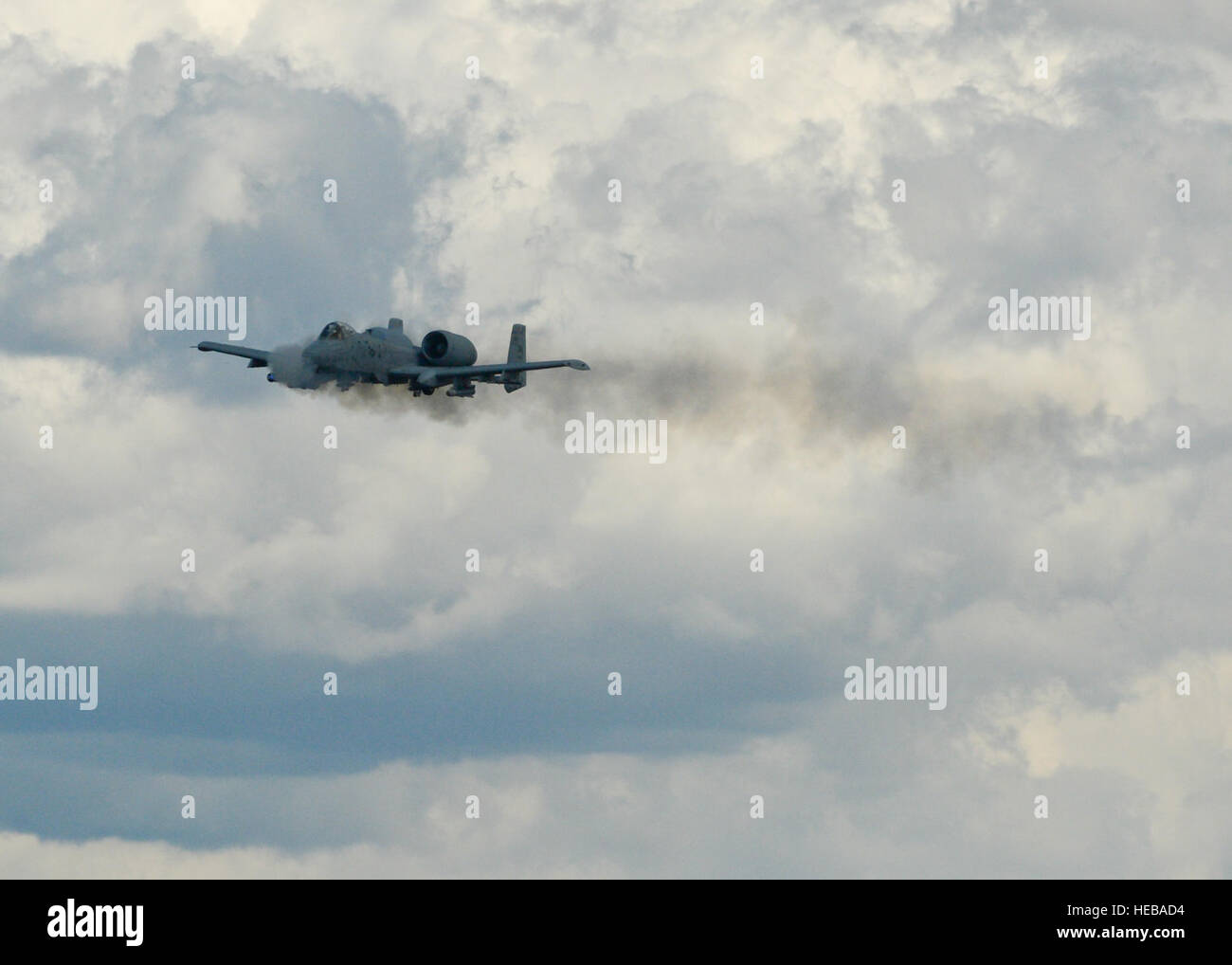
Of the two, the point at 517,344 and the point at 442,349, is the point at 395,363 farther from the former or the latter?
the point at 517,344

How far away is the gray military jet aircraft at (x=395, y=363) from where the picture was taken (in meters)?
129

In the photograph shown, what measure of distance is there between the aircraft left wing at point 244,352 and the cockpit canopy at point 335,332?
553 cm

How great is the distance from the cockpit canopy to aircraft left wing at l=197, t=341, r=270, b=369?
5.53 m

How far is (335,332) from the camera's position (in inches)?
5089

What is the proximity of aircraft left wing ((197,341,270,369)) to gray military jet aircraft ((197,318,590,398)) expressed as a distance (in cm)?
5

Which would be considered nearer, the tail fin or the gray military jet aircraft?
the gray military jet aircraft

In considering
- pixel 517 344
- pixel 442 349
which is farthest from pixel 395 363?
pixel 517 344

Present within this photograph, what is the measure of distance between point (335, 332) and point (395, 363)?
4556 millimetres

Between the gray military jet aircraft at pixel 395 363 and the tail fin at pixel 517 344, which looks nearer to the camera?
the gray military jet aircraft at pixel 395 363

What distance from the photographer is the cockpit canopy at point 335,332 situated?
129 m

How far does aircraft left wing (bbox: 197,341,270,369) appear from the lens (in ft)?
446

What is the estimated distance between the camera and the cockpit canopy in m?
129
